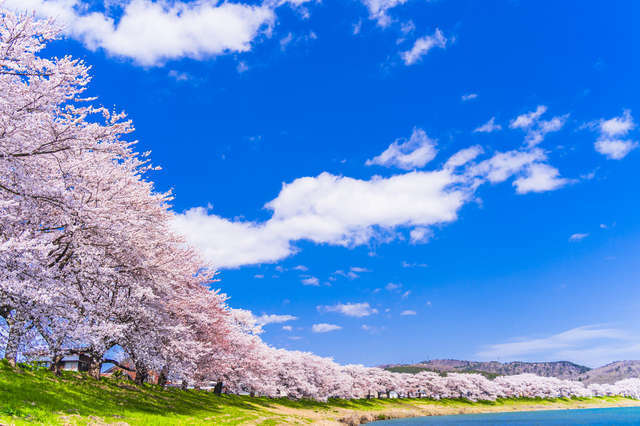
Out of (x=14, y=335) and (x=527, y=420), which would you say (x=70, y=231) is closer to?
(x=14, y=335)

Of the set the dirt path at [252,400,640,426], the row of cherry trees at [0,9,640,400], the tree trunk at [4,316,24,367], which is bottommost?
the dirt path at [252,400,640,426]

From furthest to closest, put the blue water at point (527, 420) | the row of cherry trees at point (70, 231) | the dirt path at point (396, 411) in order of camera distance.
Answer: the blue water at point (527, 420) < the dirt path at point (396, 411) < the row of cherry trees at point (70, 231)

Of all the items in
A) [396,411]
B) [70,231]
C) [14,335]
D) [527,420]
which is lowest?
[396,411]

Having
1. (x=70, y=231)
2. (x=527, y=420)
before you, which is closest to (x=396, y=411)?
(x=527, y=420)

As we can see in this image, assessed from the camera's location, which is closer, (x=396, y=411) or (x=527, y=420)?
(x=527, y=420)

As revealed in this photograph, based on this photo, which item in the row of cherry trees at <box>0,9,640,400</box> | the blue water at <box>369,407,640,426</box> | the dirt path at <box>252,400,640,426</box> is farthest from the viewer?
the blue water at <box>369,407,640,426</box>

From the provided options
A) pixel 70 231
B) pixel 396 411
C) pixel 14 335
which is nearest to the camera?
pixel 14 335

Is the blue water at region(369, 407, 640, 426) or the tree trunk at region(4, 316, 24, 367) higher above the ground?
the tree trunk at region(4, 316, 24, 367)

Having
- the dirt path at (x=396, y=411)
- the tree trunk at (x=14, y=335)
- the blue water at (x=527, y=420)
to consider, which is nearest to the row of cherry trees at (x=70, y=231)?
the tree trunk at (x=14, y=335)

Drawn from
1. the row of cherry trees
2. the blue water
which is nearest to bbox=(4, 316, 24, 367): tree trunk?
the row of cherry trees

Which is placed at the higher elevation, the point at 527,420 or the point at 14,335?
the point at 14,335

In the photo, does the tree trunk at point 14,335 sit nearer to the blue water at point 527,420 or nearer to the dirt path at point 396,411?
the dirt path at point 396,411

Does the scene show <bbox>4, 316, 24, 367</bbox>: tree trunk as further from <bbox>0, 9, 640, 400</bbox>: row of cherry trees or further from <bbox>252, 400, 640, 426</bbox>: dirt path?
<bbox>252, 400, 640, 426</bbox>: dirt path

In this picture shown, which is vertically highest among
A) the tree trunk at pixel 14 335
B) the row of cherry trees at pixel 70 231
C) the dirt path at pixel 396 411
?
the row of cherry trees at pixel 70 231
